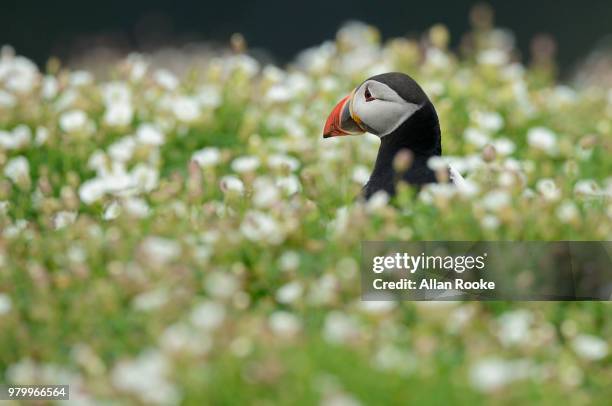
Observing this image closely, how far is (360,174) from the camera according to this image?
5773 mm

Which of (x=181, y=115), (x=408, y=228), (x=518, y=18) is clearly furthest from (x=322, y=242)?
(x=518, y=18)

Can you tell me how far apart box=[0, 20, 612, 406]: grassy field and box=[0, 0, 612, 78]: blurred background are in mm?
6008

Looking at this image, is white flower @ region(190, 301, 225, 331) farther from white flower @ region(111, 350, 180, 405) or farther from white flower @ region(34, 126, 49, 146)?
white flower @ region(34, 126, 49, 146)

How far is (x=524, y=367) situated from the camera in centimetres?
308

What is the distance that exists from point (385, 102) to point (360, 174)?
1.19m

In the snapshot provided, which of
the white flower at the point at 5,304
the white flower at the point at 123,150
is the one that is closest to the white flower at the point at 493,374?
the white flower at the point at 5,304

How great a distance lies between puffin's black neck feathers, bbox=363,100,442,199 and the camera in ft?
15.0

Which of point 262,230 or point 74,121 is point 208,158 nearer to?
point 74,121

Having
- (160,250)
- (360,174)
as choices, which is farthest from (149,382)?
(360,174)

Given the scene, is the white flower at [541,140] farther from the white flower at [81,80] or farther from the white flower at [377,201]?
the white flower at [81,80]

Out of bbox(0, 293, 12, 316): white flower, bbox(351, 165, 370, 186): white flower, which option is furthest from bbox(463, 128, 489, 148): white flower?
bbox(0, 293, 12, 316): white flower

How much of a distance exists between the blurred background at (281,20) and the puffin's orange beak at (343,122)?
778 centimetres

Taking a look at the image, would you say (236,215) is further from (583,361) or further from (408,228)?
(583,361)

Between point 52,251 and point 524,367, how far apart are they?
7.33 ft
